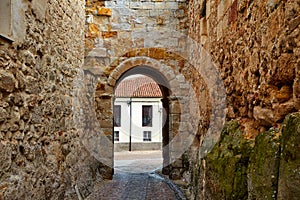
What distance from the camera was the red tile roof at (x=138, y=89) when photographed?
55.4 feet

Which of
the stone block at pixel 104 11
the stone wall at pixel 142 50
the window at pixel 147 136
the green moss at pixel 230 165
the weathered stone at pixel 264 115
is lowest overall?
the window at pixel 147 136

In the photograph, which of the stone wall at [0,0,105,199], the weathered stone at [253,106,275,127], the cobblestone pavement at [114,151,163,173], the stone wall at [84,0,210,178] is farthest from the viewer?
the cobblestone pavement at [114,151,163,173]

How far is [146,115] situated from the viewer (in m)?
17.0

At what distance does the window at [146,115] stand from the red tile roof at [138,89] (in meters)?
0.76

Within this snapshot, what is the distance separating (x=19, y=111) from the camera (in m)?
2.36

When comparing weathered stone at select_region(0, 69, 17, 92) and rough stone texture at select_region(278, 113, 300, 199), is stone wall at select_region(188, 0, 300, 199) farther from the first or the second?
weathered stone at select_region(0, 69, 17, 92)

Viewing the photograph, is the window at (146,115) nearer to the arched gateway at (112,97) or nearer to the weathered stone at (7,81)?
the arched gateway at (112,97)

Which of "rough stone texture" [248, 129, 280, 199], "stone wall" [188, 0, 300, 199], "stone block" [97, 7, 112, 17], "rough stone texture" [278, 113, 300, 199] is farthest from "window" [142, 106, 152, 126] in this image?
"rough stone texture" [278, 113, 300, 199]

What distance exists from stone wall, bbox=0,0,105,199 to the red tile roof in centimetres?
1239

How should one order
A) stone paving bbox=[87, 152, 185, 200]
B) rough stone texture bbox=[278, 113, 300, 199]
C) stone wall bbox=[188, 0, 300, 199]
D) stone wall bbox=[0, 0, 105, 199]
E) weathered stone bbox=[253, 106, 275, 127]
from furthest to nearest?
1. stone paving bbox=[87, 152, 185, 200]
2. stone wall bbox=[0, 0, 105, 199]
3. weathered stone bbox=[253, 106, 275, 127]
4. stone wall bbox=[188, 0, 300, 199]
5. rough stone texture bbox=[278, 113, 300, 199]

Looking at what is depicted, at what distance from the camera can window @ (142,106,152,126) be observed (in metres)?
17.0

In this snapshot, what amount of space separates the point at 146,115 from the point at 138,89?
63.3 inches

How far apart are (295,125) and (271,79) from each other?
0.49m

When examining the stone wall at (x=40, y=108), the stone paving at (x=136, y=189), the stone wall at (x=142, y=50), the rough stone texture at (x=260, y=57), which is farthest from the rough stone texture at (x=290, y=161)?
the stone wall at (x=142, y=50)
